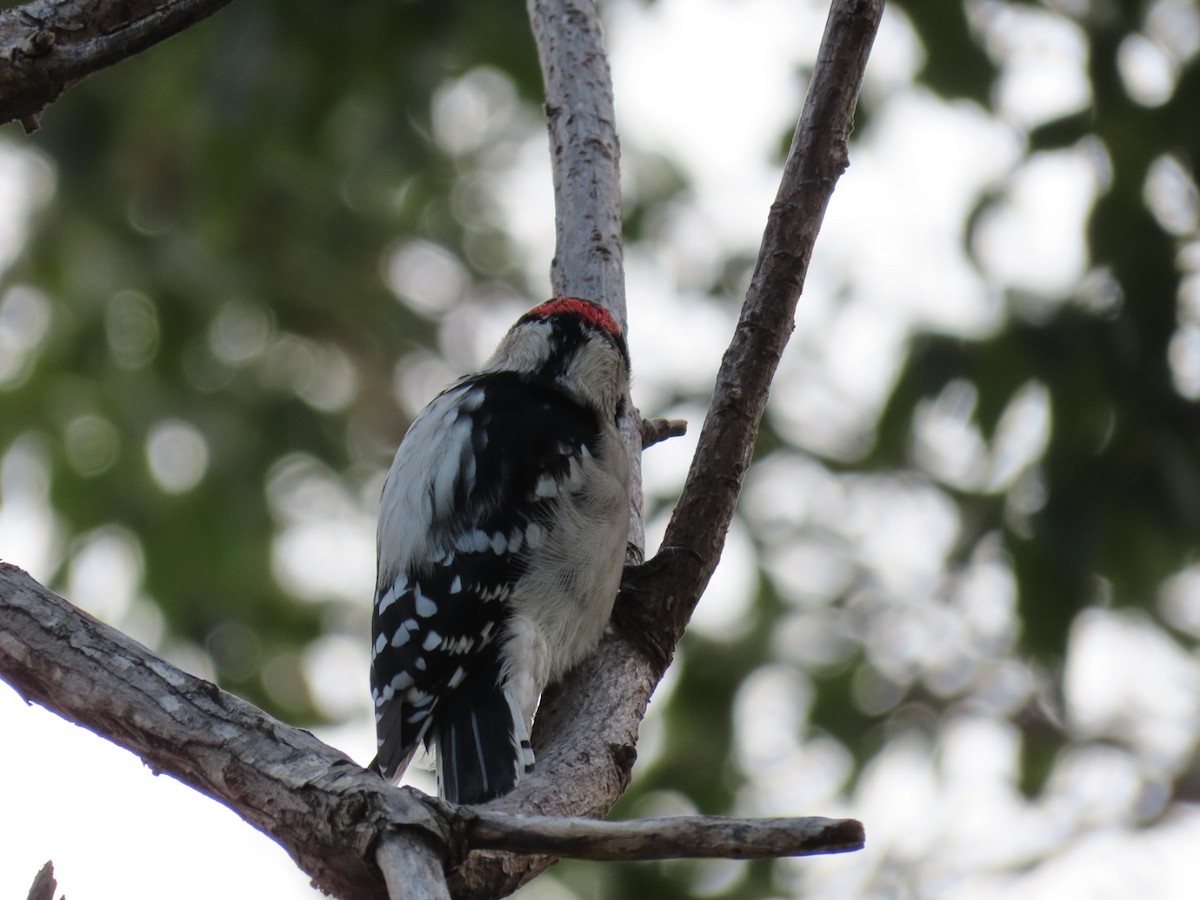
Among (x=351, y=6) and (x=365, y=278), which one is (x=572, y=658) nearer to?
(x=351, y=6)

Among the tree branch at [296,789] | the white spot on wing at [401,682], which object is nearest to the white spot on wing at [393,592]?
the white spot on wing at [401,682]

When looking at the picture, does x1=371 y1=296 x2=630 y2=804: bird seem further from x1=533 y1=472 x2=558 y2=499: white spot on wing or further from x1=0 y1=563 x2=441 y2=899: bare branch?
x1=0 y1=563 x2=441 y2=899: bare branch

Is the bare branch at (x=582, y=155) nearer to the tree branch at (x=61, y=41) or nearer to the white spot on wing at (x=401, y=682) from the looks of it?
the white spot on wing at (x=401, y=682)

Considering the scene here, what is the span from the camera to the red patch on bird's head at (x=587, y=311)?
3.45 m

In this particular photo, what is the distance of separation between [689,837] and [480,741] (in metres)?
1.21

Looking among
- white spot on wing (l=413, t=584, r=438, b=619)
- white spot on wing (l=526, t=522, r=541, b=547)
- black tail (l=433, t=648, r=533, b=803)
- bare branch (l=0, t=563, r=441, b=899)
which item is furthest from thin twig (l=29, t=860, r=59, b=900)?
white spot on wing (l=526, t=522, r=541, b=547)

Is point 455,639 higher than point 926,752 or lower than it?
lower

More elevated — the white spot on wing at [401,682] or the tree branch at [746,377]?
the tree branch at [746,377]

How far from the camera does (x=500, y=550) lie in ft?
10.7

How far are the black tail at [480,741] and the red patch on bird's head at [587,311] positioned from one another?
3.21 ft

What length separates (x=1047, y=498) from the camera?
4641 millimetres

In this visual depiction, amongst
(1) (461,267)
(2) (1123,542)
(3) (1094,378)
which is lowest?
A: (2) (1123,542)

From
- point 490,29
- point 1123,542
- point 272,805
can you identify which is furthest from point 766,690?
point 272,805

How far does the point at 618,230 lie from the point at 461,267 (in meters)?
6.24
